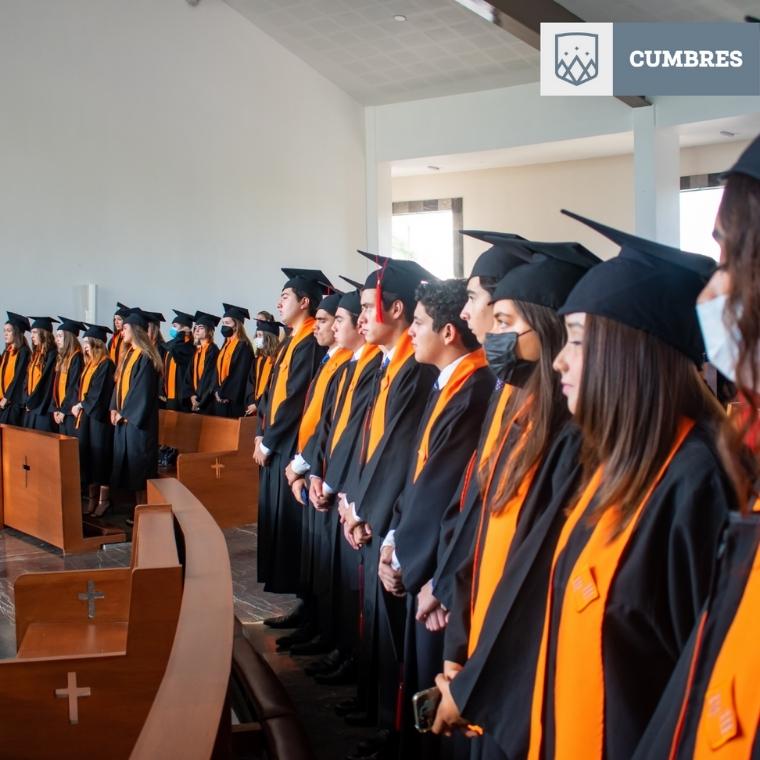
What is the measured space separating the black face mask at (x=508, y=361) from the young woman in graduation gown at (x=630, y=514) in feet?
1.74

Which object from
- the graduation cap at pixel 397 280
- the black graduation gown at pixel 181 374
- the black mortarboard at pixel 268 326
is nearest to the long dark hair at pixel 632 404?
the graduation cap at pixel 397 280

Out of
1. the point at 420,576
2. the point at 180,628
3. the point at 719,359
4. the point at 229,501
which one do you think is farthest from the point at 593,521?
the point at 229,501

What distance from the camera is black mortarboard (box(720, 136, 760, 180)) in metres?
1.03

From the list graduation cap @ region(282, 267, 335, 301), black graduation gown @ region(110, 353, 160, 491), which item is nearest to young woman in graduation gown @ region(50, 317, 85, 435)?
black graduation gown @ region(110, 353, 160, 491)

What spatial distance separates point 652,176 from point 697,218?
331 cm

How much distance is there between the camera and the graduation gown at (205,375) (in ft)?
36.9

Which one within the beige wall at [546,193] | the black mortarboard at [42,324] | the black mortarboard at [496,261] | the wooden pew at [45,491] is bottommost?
the wooden pew at [45,491]

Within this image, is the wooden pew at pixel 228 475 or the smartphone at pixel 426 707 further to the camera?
the wooden pew at pixel 228 475

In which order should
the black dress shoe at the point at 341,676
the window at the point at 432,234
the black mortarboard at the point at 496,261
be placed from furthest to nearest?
the window at the point at 432,234 < the black dress shoe at the point at 341,676 < the black mortarboard at the point at 496,261

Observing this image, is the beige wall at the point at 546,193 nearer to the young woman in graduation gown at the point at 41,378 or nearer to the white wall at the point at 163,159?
the white wall at the point at 163,159

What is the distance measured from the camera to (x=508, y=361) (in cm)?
233

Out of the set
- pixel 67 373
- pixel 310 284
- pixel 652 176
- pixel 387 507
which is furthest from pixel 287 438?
pixel 652 176

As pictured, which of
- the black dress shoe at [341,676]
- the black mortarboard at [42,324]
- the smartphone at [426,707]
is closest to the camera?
the smartphone at [426,707]

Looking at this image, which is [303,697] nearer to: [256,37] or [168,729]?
[168,729]
